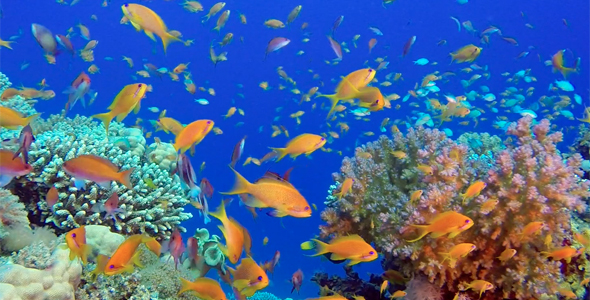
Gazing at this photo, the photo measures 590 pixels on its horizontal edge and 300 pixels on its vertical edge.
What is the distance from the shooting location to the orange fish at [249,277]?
10.9 ft

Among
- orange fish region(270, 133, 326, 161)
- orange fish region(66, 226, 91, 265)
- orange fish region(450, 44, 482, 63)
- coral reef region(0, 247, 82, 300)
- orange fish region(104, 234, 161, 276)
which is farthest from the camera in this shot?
orange fish region(450, 44, 482, 63)

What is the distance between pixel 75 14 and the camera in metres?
73.9

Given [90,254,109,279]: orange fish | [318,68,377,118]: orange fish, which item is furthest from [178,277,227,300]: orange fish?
[318,68,377,118]: orange fish

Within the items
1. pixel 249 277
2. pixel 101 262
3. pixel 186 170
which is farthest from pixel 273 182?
pixel 101 262

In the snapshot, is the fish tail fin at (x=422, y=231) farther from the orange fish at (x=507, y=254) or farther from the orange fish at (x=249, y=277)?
the orange fish at (x=249, y=277)

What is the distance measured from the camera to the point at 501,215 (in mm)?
3787

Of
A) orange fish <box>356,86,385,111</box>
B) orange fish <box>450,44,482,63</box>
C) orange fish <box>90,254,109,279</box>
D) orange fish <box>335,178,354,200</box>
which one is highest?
orange fish <box>450,44,482,63</box>

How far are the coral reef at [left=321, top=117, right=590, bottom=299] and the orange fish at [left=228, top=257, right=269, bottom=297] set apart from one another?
1515 millimetres

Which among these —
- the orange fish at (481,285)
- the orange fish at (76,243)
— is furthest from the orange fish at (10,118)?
the orange fish at (481,285)

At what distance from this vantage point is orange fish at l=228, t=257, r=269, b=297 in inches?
131

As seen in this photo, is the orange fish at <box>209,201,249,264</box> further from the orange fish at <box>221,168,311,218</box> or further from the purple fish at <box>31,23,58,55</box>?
the purple fish at <box>31,23,58,55</box>

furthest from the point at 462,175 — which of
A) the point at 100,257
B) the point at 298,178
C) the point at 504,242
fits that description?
the point at 298,178

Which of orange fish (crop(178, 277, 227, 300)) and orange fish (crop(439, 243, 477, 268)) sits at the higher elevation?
orange fish (crop(439, 243, 477, 268))

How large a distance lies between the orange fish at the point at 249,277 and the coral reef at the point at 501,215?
4.97ft
